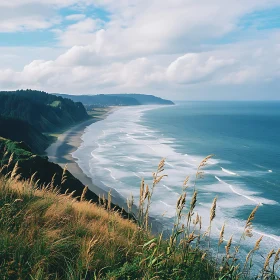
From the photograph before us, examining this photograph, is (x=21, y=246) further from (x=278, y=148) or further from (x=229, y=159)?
(x=278, y=148)

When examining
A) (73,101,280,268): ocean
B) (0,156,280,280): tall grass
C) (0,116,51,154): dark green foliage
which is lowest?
(73,101,280,268): ocean

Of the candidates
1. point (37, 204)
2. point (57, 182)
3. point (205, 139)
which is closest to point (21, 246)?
point (37, 204)

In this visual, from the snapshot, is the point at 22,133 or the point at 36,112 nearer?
the point at 22,133

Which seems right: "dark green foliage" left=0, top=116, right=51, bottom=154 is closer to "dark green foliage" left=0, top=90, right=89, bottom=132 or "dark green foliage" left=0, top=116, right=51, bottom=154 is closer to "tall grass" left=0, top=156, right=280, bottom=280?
"dark green foliage" left=0, top=90, right=89, bottom=132

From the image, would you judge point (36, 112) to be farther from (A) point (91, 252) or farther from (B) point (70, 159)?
(A) point (91, 252)

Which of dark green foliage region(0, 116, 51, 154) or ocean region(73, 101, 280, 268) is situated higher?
dark green foliage region(0, 116, 51, 154)

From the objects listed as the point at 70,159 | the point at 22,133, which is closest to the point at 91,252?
the point at 70,159

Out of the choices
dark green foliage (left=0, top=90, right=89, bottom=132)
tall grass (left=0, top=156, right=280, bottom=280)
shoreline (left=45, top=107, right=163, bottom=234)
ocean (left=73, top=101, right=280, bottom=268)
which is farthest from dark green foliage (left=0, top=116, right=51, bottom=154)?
tall grass (left=0, top=156, right=280, bottom=280)

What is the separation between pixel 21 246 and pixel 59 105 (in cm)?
14535

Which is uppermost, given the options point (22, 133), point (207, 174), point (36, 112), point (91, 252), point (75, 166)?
point (36, 112)

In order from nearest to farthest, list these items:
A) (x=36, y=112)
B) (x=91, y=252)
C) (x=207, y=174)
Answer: (x=91, y=252), (x=207, y=174), (x=36, y=112)

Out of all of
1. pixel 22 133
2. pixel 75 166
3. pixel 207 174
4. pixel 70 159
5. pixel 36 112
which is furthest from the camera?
pixel 36 112

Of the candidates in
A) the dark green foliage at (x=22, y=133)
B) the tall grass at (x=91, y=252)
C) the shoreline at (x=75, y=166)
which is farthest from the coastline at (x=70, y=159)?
the tall grass at (x=91, y=252)

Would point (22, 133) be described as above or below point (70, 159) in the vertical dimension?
above
